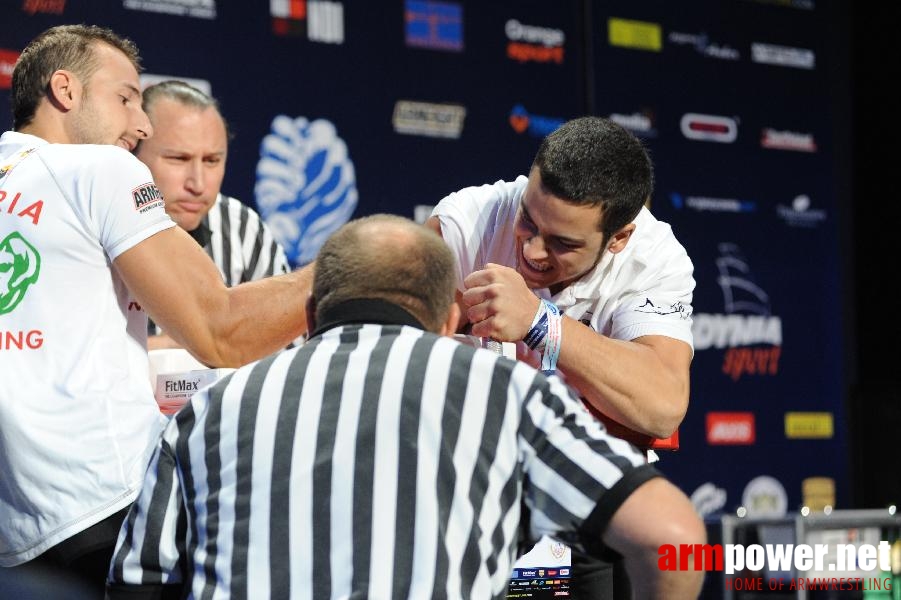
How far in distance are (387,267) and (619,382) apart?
792mm

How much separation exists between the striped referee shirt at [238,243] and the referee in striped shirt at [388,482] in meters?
2.03

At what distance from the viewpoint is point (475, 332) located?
2.10m

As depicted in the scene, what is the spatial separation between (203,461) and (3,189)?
70 cm

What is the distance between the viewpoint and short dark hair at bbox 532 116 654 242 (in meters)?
2.25

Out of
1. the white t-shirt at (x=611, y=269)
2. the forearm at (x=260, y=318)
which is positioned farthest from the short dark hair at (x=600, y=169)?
the forearm at (x=260, y=318)

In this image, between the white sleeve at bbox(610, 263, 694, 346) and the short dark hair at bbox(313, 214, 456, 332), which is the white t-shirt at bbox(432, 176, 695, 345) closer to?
the white sleeve at bbox(610, 263, 694, 346)

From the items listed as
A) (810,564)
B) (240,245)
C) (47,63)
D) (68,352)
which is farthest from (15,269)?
(810,564)

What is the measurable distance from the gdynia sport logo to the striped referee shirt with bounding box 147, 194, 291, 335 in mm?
1735

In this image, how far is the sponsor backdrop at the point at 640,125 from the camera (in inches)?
165

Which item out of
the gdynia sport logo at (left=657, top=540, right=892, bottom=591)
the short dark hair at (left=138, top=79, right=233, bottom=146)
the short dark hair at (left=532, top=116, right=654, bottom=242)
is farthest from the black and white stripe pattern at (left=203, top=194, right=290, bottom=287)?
the gdynia sport logo at (left=657, top=540, right=892, bottom=591)

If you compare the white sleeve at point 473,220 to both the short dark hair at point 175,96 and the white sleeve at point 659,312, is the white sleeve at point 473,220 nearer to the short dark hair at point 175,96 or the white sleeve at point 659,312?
the white sleeve at point 659,312

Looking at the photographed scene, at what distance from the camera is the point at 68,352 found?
1.79 metres

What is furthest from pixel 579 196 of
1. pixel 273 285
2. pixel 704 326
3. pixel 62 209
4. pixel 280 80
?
pixel 704 326

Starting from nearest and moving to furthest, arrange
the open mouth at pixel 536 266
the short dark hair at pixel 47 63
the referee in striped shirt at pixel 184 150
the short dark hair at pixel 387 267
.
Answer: the short dark hair at pixel 387 267
the short dark hair at pixel 47 63
the open mouth at pixel 536 266
the referee in striped shirt at pixel 184 150
